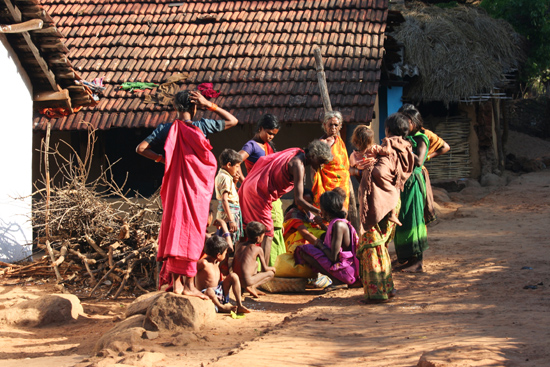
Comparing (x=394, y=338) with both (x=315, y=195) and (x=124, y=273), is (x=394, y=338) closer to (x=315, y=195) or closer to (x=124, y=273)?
(x=315, y=195)

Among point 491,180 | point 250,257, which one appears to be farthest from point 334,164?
point 491,180

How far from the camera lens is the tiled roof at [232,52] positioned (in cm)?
1024

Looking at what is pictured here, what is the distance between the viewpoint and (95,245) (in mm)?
7543

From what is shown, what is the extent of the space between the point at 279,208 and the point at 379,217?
1.62 m

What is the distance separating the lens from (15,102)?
8.70 m

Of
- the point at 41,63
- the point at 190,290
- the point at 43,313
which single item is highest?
the point at 41,63

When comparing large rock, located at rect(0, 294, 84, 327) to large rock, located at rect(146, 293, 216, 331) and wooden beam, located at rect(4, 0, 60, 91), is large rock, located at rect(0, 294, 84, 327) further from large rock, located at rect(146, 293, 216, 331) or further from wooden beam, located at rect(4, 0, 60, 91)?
wooden beam, located at rect(4, 0, 60, 91)

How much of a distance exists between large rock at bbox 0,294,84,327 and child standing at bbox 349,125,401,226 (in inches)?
124

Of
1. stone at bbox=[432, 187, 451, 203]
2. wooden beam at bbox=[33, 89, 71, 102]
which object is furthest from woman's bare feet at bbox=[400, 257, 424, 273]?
stone at bbox=[432, 187, 451, 203]

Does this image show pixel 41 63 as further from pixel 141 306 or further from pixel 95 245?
pixel 141 306

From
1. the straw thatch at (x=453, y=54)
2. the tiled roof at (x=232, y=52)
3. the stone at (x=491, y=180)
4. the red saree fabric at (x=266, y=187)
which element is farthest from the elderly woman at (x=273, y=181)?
the stone at (x=491, y=180)

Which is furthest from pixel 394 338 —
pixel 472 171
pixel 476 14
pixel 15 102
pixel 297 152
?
pixel 476 14

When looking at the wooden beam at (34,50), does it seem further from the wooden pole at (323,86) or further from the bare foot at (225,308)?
the bare foot at (225,308)

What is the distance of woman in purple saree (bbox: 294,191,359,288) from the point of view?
626cm
